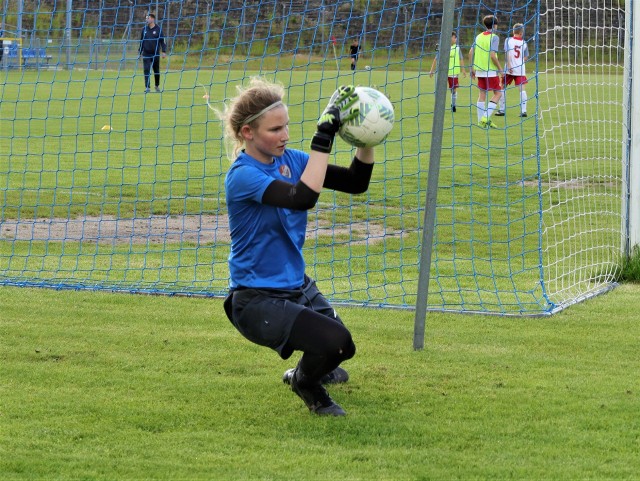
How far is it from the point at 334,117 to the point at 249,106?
0.41m

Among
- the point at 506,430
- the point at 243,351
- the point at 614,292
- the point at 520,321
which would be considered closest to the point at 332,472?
the point at 506,430

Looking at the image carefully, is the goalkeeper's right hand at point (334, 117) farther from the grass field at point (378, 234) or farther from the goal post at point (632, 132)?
the goal post at point (632, 132)

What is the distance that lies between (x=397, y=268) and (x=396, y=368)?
9.77ft

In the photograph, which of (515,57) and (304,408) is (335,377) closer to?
(304,408)

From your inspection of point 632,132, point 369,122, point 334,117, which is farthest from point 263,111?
point 632,132

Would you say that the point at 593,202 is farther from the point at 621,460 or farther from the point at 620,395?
the point at 621,460

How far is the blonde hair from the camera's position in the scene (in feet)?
16.3

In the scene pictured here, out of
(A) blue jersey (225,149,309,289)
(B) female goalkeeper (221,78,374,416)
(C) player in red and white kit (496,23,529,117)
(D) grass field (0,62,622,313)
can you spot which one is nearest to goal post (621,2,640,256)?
(D) grass field (0,62,622,313)

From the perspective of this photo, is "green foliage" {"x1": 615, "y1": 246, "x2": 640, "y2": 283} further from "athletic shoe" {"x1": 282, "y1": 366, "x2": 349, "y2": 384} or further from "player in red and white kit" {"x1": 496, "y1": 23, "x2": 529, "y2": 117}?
"athletic shoe" {"x1": 282, "y1": 366, "x2": 349, "y2": 384}

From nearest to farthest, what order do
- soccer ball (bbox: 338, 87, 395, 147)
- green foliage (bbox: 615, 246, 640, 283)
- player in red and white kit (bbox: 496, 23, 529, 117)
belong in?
soccer ball (bbox: 338, 87, 395, 147) < green foliage (bbox: 615, 246, 640, 283) < player in red and white kit (bbox: 496, 23, 529, 117)

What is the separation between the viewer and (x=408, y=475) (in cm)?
417

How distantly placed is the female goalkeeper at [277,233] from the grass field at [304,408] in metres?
0.34

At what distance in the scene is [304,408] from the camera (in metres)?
5.12

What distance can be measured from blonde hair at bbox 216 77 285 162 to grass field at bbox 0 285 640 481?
4.20 ft
